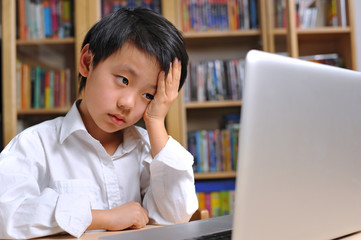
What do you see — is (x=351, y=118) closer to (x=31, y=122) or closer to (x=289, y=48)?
(x=289, y=48)

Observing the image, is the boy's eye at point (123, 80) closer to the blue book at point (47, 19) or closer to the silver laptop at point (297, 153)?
the silver laptop at point (297, 153)

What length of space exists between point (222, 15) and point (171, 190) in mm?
1540

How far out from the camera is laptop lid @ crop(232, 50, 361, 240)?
434mm

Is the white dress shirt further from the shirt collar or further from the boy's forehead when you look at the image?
the boy's forehead

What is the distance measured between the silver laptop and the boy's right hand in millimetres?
173

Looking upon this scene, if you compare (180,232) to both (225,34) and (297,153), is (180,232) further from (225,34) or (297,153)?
(225,34)

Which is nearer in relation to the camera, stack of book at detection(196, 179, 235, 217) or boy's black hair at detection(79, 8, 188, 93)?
boy's black hair at detection(79, 8, 188, 93)

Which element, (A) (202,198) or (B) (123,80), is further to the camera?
(A) (202,198)

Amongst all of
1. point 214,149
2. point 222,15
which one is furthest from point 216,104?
point 222,15

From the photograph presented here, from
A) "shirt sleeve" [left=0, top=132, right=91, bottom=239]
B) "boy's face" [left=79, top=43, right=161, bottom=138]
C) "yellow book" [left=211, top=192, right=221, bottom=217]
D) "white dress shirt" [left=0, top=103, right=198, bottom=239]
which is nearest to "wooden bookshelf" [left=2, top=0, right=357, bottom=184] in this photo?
"yellow book" [left=211, top=192, right=221, bottom=217]

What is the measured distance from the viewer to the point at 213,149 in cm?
220

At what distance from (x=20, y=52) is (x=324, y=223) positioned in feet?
6.35

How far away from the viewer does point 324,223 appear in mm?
542

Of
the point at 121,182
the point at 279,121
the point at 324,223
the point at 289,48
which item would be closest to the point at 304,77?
the point at 279,121
